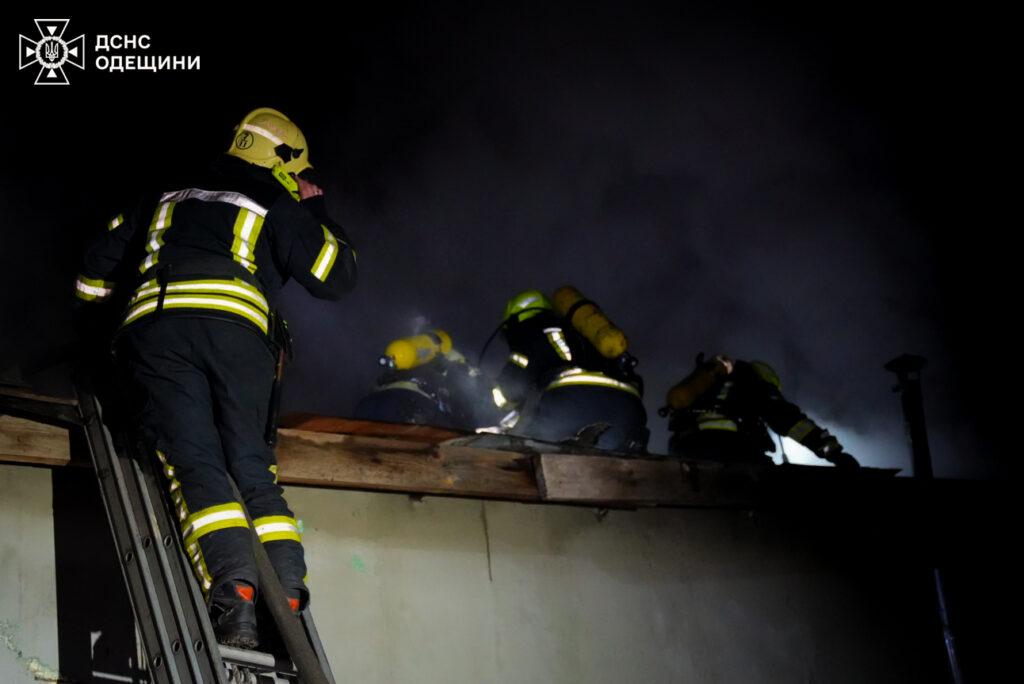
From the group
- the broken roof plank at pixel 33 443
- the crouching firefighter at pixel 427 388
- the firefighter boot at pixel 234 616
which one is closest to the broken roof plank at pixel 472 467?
the broken roof plank at pixel 33 443

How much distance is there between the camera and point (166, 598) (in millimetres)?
2705

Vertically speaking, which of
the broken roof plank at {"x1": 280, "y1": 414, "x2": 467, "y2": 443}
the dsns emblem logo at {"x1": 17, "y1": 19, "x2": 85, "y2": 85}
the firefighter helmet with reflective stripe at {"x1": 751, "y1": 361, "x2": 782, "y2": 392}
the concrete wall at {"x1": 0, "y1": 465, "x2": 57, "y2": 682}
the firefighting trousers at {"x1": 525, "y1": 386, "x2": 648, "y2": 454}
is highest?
the dsns emblem logo at {"x1": 17, "y1": 19, "x2": 85, "y2": 85}

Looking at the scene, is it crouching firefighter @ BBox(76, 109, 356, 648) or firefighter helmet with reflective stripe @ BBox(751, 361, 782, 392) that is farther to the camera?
firefighter helmet with reflective stripe @ BBox(751, 361, 782, 392)

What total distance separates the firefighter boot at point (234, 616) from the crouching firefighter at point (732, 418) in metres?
4.32

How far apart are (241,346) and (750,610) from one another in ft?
12.3

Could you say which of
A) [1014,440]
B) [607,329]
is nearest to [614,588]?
[607,329]

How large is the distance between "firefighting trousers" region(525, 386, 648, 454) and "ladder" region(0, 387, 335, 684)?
2906 mm

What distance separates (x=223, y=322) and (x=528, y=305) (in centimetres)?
311

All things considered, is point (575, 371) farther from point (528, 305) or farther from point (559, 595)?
point (559, 595)

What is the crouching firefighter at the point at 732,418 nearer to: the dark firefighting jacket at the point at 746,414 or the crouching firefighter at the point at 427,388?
the dark firefighting jacket at the point at 746,414

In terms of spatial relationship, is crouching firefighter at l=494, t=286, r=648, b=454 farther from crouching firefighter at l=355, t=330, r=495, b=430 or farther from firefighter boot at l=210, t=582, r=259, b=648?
firefighter boot at l=210, t=582, r=259, b=648

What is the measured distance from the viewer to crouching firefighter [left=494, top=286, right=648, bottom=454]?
18.6 ft

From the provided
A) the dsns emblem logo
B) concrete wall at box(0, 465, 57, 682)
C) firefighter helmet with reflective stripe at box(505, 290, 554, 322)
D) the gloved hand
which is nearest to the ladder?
concrete wall at box(0, 465, 57, 682)

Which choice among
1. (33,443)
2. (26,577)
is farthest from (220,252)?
(26,577)
